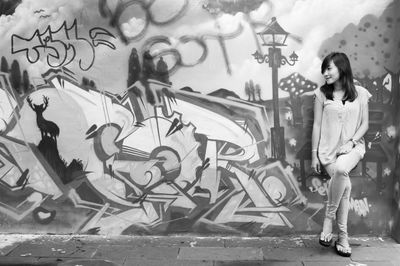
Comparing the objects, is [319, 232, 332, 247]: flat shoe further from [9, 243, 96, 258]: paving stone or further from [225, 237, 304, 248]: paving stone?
[9, 243, 96, 258]: paving stone

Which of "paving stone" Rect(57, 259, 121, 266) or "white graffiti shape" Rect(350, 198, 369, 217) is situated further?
"white graffiti shape" Rect(350, 198, 369, 217)

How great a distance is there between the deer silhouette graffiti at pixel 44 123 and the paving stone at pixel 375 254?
361cm

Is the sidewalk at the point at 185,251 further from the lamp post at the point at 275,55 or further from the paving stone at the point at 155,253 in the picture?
the lamp post at the point at 275,55

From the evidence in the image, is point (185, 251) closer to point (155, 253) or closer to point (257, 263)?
point (155, 253)

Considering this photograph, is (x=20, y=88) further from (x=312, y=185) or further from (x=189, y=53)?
(x=312, y=185)

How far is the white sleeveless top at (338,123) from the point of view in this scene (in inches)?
193

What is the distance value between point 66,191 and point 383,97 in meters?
3.83

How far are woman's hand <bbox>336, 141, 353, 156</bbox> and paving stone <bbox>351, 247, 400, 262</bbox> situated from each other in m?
1.09

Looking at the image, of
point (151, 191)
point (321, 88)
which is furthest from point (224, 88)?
point (151, 191)

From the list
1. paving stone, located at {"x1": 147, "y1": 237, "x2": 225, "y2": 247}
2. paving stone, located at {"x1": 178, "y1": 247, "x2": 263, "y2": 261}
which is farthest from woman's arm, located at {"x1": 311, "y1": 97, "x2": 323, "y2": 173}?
paving stone, located at {"x1": 147, "y1": 237, "x2": 225, "y2": 247}

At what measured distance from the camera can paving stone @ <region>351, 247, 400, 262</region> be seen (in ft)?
15.8

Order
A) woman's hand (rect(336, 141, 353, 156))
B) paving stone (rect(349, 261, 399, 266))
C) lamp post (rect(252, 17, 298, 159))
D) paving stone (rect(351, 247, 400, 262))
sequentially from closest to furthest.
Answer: paving stone (rect(349, 261, 399, 266)) < paving stone (rect(351, 247, 400, 262)) < woman's hand (rect(336, 141, 353, 156)) < lamp post (rect(252, 17, 298, 159))

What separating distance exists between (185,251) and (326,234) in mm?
1558

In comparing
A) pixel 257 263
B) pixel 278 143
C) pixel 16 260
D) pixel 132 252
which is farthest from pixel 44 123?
pixel 257 263
